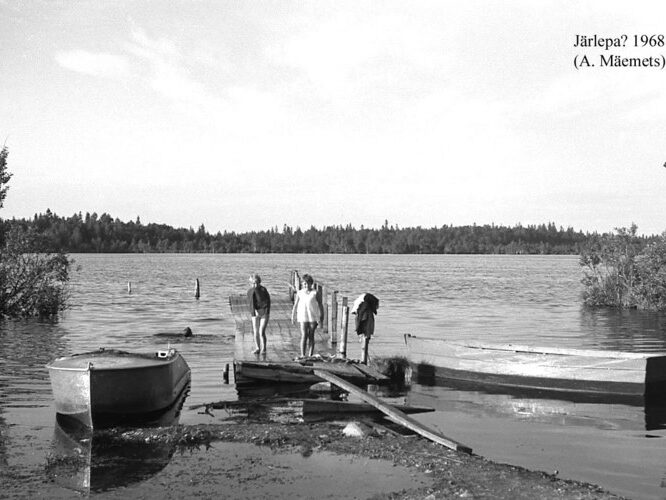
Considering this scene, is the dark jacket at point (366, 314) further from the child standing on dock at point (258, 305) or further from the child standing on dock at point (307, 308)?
the child standing on dock at point (258, 305)

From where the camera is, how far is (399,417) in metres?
13.2

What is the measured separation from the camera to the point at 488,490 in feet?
31.2

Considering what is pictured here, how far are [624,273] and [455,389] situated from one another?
28.3m

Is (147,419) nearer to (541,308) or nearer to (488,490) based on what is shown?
(488,490)

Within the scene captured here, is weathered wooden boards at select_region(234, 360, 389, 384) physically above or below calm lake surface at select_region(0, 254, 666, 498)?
above

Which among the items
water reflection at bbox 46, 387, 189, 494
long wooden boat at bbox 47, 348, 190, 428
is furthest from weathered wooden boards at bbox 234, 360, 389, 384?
water reflection at bbox 46, 387, 189, 494

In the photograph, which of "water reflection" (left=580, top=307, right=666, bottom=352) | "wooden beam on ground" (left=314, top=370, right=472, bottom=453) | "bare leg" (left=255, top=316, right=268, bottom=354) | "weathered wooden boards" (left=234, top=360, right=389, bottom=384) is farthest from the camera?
"water reflection" (left=580, top=307, right=666, bottom=352)

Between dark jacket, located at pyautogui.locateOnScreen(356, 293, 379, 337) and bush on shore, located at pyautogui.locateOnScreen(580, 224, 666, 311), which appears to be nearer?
dark jacket, located at pyautogui.locateOnScreen(356, 293, 379, 337)

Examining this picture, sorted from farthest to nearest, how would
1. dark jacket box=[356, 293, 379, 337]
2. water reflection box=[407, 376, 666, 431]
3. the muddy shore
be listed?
dark jacket box=[356, 293, 379, 337], water reflection box=[407, 376, 666, 431], the muddy shore

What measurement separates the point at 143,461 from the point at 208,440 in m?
1.38

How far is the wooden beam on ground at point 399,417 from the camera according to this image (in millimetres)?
11695

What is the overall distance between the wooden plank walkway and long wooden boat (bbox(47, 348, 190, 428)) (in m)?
3.99

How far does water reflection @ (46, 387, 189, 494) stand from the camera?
→ 10711 millimetres

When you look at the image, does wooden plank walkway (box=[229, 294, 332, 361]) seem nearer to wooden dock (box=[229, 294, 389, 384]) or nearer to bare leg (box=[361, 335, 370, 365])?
wooden dock (box=[229, 294, 389, 384])
